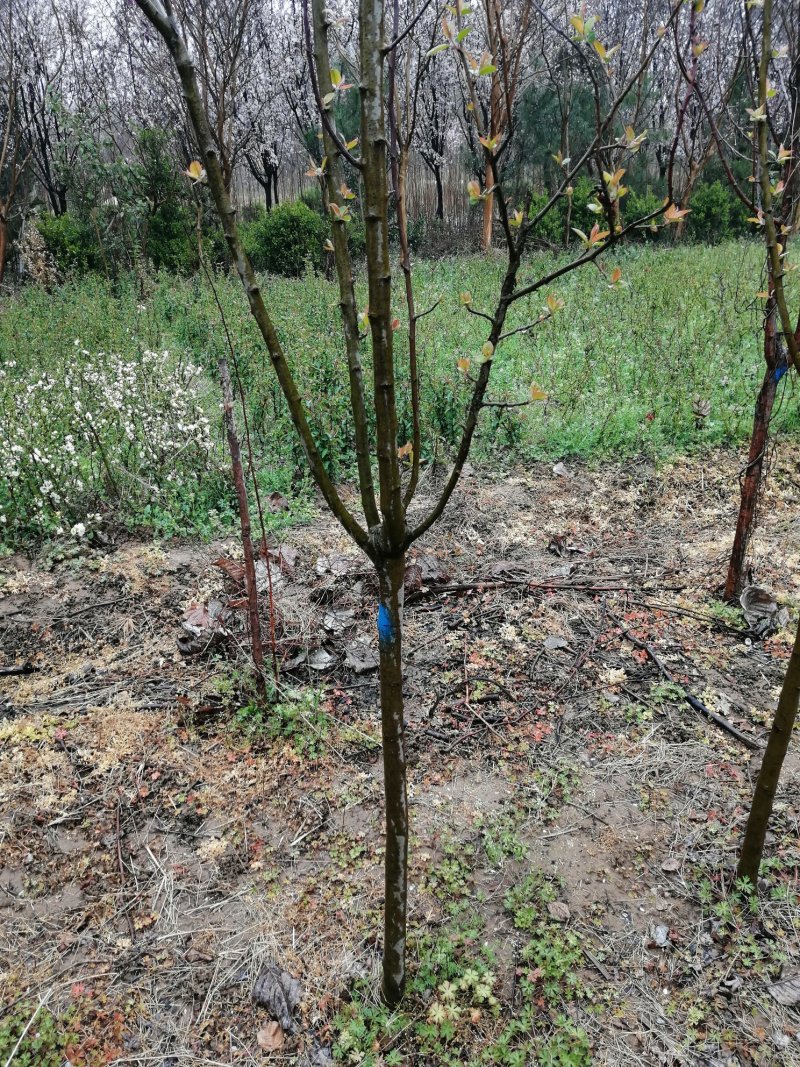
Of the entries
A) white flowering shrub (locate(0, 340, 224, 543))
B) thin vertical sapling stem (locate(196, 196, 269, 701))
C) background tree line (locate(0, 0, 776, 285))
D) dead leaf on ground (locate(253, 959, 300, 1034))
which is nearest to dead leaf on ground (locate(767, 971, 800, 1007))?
dead leaf on ground (locate(253, 959, 300, 1034))

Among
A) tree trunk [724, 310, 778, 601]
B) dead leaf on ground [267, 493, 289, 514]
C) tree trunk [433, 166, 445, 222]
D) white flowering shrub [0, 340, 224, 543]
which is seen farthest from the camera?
tree trunk [433, 166, 445, 222]

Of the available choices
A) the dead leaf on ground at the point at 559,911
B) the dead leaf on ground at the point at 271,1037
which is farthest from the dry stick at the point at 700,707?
the dead leaf on ground at the point at 271,1037

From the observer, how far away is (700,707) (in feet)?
8.91

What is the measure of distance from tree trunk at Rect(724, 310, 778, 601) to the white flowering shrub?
3195 millimetres

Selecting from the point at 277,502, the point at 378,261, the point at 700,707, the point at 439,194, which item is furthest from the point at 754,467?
the point at 439,194

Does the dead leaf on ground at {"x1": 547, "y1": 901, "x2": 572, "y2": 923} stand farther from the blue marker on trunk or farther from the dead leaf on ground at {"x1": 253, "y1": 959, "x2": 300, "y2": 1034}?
the blue marker on trunk

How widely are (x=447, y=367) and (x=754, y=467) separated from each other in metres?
3.60

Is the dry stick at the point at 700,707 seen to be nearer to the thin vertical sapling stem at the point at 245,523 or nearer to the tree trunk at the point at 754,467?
the tree trunk at the point at 754,467

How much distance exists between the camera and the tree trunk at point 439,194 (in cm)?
1866

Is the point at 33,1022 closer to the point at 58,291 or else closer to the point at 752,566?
the point at 752,566

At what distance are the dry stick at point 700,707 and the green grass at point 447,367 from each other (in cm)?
187

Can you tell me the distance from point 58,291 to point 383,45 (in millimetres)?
11076

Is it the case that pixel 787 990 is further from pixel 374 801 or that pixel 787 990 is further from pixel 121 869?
pixel 121 869

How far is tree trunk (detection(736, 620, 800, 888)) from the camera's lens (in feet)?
5.68
